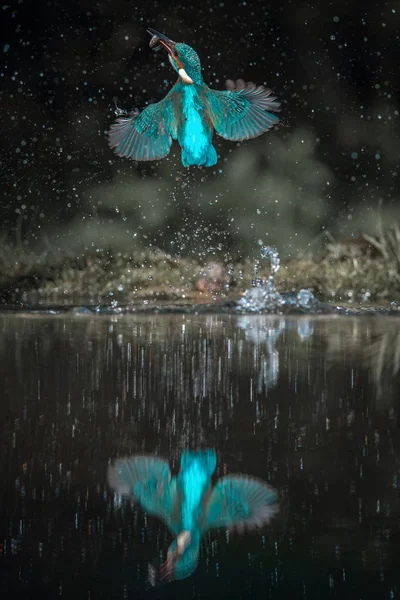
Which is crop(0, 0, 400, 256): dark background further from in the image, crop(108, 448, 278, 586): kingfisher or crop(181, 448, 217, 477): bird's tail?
crop(108, 448, 278, 586): kingfisher

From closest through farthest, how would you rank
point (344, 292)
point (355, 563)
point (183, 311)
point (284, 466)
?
1. point (355, 563)
2. point (284, 466)
3. point (183, 311)
4. point (344, 292)

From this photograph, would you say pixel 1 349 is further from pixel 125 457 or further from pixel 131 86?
pixel 131 86

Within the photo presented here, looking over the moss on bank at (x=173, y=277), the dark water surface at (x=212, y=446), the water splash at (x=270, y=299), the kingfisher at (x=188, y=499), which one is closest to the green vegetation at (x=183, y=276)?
the moss on bank at (x=173, y=277)

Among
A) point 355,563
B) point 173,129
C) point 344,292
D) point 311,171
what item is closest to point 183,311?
point 344,292

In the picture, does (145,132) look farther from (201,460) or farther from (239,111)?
(201,460)

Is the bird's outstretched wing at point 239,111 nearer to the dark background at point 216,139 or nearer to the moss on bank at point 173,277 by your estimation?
the moss on bank at point 173,277

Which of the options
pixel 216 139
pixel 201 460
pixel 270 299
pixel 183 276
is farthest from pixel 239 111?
pixel 216 139

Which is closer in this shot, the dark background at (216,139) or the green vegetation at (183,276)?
the green vegetation at (183,276)
